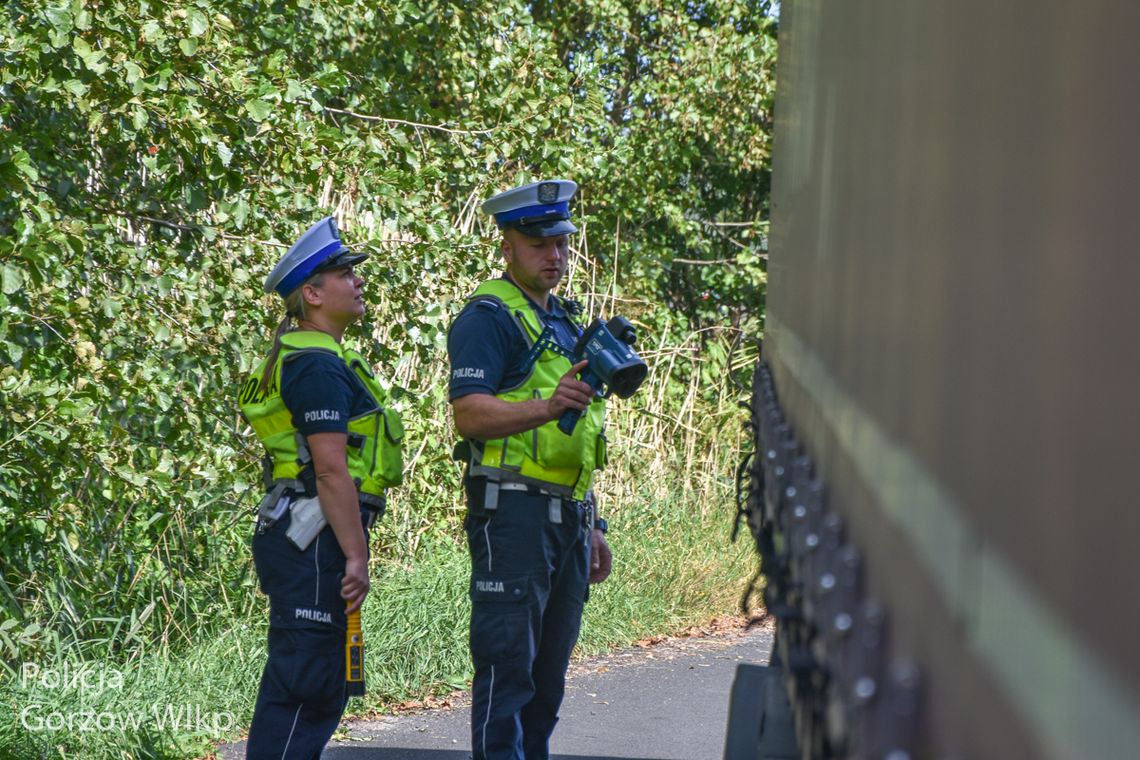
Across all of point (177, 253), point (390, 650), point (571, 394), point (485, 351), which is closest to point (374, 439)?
point (485, 351)

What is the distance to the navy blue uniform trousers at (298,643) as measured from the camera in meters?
3.99

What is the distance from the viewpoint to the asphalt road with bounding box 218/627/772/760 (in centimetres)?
559

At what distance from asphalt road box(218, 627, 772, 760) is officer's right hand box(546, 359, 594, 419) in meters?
2.01

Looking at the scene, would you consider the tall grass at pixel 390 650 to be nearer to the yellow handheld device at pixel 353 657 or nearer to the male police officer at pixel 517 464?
the yellow handheld device at pixel 353 657

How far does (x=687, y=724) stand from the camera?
6172 millimetres

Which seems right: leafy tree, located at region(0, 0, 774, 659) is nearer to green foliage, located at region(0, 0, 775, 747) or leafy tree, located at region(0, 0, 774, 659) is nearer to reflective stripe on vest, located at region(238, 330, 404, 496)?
green foliage, located at region(0, 0, 775, 747)

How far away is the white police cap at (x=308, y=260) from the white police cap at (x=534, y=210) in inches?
16.9

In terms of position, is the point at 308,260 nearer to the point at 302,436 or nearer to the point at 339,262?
the point at 339,262

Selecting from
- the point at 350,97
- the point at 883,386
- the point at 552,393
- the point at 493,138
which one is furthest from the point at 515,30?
the point at 883,386

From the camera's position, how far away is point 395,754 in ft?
17.9

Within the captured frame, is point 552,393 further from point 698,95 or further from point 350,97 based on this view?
point 698,95

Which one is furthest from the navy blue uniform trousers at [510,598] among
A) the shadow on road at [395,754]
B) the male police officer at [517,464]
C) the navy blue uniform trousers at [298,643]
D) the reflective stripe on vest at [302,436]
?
the shadow on road at [395,754]

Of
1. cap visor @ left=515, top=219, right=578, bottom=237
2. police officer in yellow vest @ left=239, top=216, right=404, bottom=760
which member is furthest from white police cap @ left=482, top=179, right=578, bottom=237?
police officer in yellow vest @ left=239, top=216, right=404, bottom=760

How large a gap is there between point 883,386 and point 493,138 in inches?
265
